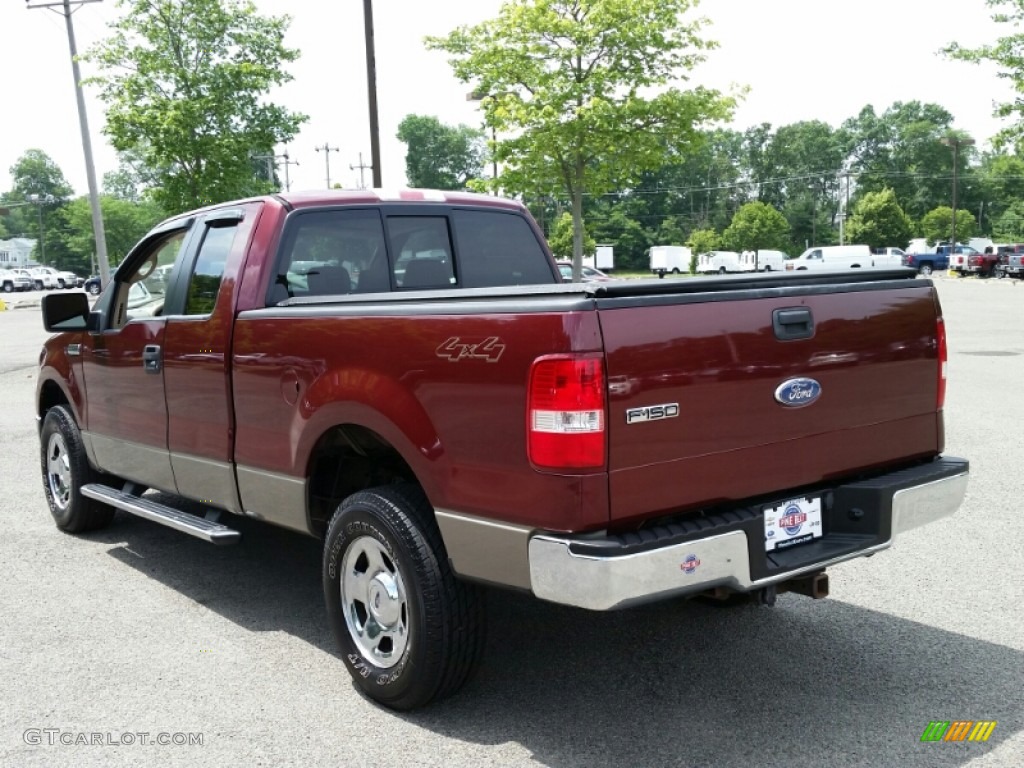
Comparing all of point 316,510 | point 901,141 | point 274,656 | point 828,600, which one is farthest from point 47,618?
point 901,141

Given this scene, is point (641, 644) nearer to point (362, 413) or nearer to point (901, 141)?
point (362, 413)

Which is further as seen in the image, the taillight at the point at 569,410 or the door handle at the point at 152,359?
the door handle at the point at 152,359

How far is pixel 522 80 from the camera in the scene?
956 inches

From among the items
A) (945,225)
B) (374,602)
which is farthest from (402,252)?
(945,225)

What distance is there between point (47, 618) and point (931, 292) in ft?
14.2

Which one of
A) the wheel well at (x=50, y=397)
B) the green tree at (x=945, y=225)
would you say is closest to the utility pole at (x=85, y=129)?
the wheel well at (x=50, y=397)

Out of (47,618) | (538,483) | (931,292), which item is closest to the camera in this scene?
(538,483)

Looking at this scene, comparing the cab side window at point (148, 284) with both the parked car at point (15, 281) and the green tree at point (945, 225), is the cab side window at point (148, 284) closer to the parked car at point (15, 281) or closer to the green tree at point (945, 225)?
the parked car at point (15, 281)

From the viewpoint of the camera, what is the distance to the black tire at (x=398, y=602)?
3.42 meters

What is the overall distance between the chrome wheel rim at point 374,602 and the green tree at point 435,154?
454 feet

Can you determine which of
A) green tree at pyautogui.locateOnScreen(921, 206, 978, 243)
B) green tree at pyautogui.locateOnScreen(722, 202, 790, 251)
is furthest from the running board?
green tree at pyautogui.locateOnScreen(921, 206, 978, 243)

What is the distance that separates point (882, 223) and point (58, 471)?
90132mm
